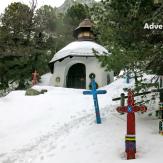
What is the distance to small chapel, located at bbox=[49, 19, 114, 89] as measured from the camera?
95.0 ft

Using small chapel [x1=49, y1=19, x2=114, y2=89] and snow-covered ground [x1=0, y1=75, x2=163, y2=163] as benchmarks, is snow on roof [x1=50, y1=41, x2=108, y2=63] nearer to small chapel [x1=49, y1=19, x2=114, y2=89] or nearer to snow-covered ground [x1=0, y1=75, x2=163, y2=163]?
small chapel [x1=49, y1=19, x2=114, y2=89]

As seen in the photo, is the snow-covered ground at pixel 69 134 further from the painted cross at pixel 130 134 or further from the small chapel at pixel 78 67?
the small chapel at pixel 78 67

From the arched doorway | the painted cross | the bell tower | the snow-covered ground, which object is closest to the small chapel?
the arched doorway

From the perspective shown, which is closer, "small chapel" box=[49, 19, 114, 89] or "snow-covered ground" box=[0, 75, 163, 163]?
"snow-covered ground" box=[0, 75, 163, 163]

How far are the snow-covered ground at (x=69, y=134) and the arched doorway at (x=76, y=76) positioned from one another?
12.6 m

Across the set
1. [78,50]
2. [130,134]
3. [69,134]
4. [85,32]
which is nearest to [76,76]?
[78,50]

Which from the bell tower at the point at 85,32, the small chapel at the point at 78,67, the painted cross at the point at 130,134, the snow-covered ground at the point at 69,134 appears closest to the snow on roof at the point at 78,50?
the small chapel at the point at 78,67

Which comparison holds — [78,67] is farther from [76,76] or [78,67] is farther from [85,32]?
[85,32]

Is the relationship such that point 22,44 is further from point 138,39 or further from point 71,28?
point 138,39

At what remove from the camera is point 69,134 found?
36.1ft

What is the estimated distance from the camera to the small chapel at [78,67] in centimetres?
2895

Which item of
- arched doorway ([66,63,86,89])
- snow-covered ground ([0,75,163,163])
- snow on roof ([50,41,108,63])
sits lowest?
snow-covered ground ([0,75,163,163])

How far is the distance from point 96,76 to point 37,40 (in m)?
8.63

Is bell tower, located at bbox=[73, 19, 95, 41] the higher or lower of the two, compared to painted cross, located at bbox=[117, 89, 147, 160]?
higher
